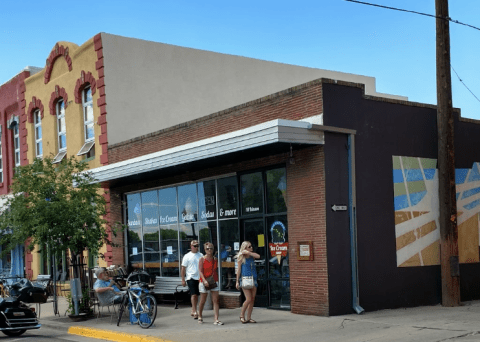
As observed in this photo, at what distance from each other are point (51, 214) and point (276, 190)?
530 centimetres

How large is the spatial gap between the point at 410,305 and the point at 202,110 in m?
11.0

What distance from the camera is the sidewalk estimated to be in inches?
446

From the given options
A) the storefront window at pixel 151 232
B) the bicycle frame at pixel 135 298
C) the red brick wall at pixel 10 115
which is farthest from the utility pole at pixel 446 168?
the red brick wall at pixel 10 115

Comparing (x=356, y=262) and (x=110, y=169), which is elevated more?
(x=110, y=169)

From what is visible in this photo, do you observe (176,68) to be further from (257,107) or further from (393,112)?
(393,112)

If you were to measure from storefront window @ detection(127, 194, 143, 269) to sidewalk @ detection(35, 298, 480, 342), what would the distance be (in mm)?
4980

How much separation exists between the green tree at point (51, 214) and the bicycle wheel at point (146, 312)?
2.75 metres

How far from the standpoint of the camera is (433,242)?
1596 centimetres

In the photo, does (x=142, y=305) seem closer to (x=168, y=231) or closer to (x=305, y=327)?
(x=305, y=327)

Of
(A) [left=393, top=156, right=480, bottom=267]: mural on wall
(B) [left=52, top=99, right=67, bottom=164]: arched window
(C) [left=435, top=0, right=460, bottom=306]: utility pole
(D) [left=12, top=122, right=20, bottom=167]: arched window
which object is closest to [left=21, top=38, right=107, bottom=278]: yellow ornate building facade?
(B) [left=52, top=99, right=67, bottom=164]: arched window

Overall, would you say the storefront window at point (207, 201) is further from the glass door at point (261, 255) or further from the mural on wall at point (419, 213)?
the mural on wall at point (419, 213)

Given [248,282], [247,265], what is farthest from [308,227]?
[248,282]

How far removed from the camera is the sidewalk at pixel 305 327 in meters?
11.3

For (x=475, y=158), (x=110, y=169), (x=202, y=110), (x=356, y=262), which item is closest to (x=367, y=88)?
(x=202, y=110)
